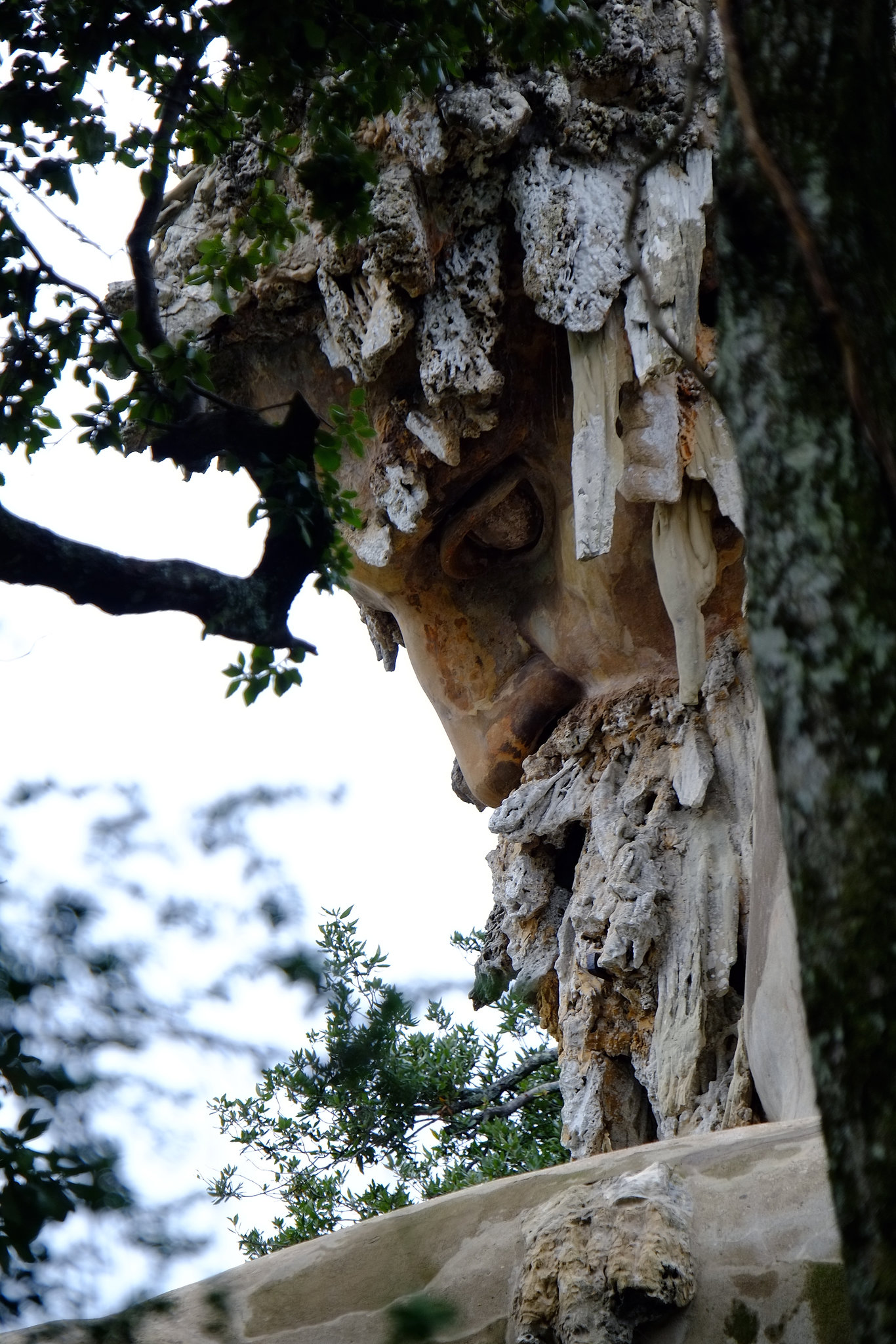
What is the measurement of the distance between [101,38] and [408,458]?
4.81m

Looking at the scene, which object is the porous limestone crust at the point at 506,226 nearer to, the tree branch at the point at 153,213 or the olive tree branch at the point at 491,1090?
the tree branch at the point at 153,213

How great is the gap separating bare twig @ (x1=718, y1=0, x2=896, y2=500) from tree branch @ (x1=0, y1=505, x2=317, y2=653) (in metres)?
2.13

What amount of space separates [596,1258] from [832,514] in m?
2.74

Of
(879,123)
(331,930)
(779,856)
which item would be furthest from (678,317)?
(879,123)

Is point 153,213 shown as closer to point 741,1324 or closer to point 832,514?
point 832,514

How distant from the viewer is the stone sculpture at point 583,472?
309 inches

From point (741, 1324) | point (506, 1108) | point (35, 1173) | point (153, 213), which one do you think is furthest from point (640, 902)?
point (35, 1173)

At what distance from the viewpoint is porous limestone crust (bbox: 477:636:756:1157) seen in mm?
7613

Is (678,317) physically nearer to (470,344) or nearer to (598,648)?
(470,344)

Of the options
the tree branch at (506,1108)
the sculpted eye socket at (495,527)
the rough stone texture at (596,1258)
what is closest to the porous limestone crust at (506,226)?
the sculpted eye socket at (495,527)

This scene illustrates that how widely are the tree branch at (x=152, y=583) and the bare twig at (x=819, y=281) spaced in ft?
6.98

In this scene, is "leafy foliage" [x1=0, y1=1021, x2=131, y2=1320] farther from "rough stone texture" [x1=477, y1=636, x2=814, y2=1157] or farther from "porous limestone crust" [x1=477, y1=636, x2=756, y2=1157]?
"porous limestone crust" [x1=477, y1=636, x2=756, y2=1157]

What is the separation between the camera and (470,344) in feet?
27.1

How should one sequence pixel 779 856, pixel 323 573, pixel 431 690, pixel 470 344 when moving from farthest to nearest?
pixel 431 690 → pixel 470 344 → pixel 779 856 → pixel 323 573
